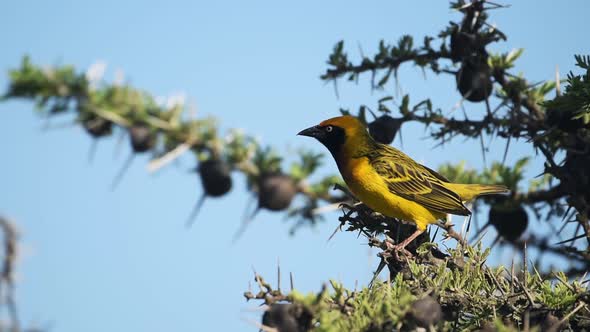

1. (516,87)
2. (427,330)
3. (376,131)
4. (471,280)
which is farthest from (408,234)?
(427,330)

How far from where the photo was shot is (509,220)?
5.07 meters

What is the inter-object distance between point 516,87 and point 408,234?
149cm

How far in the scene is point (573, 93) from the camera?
411 centimetres

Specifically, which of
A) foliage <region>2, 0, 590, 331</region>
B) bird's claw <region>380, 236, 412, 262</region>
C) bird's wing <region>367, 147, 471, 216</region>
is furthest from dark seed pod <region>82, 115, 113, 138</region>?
bird's wing <region>367, 147, 471, 216</region>

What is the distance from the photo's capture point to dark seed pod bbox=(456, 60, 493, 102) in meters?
5.02

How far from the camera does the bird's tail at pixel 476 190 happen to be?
17.6 ft

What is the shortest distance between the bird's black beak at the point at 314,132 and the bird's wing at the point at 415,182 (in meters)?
0.52

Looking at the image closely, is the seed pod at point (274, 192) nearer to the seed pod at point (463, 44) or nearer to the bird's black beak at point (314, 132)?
the seed pod at point (463, 44)

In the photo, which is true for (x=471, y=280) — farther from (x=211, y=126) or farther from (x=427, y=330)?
(x=211, y=126)

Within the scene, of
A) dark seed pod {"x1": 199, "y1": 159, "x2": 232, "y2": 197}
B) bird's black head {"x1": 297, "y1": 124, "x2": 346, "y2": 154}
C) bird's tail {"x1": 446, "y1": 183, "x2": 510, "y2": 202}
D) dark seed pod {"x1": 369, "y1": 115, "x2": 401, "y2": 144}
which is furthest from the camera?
bird's black head {"x1": 297, "y1": 124, "x2": 346, "y2": 154}

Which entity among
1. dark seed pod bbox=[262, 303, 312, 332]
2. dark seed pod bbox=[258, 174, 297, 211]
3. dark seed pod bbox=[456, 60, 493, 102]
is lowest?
dark seed pod bbox=[262, 303, 312, 332]

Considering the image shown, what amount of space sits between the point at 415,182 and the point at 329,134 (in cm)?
90

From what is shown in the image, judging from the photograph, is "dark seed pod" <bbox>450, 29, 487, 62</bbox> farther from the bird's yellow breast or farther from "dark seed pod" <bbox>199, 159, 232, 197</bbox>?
"dark seed pod" <bbox>199, 159, 232, 197</bbox>

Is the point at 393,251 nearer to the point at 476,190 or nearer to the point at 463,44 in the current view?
the point at 463,44
